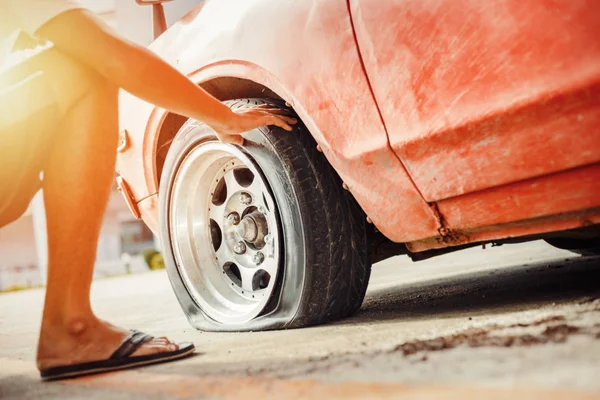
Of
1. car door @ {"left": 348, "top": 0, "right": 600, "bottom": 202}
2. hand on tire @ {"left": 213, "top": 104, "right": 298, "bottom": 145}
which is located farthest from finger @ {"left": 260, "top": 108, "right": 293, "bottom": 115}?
car door @ {"left": 348, "top": 0, "right": 600, "bottom": 202}

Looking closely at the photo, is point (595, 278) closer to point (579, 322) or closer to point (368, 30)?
point (579, 322)

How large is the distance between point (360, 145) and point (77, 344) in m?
0.98

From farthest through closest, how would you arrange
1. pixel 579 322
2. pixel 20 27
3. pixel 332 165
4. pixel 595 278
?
pixel 595 278 → pixel 332 165 → pixel 20 27 → pixel 579 322

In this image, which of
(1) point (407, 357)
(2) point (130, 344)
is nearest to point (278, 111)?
(2) point (130, 344)

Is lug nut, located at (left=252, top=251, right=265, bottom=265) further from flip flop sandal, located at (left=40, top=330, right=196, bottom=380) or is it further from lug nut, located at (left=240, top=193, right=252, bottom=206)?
flip flop sandal, located at (left=40, top=330, right=196, bottom=380)

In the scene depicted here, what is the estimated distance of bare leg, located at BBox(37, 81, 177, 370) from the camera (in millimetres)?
1736

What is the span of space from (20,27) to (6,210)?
0.51m

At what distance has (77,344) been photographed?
1.72 metres

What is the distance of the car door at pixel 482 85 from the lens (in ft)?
4.63

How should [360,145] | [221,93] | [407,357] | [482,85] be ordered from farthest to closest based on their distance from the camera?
[221,93]
[360,145]
[482,85]
[407,357]

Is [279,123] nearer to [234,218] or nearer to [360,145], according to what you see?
[360,145]

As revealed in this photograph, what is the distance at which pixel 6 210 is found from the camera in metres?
1.78

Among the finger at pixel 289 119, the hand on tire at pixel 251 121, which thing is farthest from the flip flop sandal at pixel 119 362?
the finger at pixel 289 119

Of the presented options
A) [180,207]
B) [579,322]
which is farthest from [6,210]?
[579,322]
